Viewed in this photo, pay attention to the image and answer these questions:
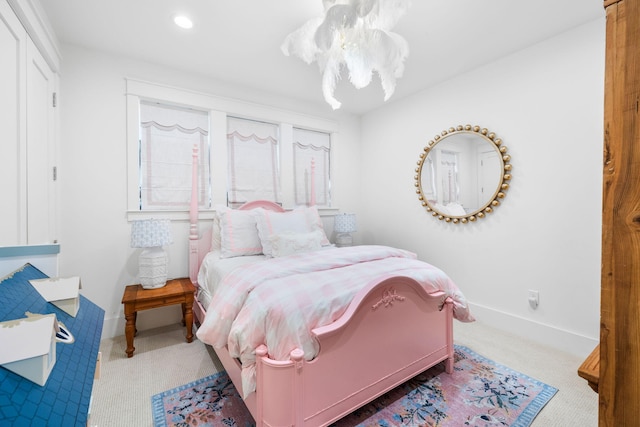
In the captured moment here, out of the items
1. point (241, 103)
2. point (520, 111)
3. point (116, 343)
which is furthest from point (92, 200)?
point (520, 111)

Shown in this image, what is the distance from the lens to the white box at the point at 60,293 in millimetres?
803

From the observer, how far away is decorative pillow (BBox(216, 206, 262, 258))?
2506 mm

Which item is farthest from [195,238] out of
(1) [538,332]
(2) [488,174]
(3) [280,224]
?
(1) [538,332]

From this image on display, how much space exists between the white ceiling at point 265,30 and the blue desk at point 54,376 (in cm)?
198

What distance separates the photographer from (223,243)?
253cm

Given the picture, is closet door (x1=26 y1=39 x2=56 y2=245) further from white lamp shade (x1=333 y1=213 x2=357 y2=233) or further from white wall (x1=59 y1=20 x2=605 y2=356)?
white lamp shade (x1=333 y1=213 x2=357 y2=233)

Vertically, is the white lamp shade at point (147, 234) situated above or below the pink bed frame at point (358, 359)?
above

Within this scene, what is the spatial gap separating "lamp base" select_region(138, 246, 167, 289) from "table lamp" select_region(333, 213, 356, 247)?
6.49 feet

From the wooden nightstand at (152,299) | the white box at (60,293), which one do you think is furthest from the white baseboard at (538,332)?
the white box at (60,293)

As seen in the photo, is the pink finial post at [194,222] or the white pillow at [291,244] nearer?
the white pillow at [291,244]

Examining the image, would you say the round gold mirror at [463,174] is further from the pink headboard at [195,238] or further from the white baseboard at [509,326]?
the pink headboard at [195,238]

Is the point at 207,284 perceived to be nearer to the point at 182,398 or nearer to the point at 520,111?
the point at 182,398

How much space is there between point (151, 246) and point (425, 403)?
2.23 meters

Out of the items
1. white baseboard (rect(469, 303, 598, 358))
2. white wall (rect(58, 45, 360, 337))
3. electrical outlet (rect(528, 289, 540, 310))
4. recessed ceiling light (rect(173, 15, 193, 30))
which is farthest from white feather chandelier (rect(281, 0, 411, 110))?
white baseboard (rect(469, 303, 598, 358))
